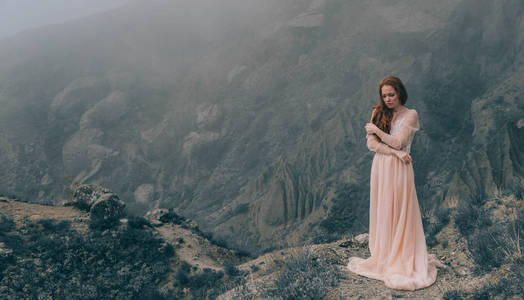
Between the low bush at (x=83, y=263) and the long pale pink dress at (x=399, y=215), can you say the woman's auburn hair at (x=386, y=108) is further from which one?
the low bush at (x=83, y=263)

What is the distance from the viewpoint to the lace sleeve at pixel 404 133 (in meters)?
3.57

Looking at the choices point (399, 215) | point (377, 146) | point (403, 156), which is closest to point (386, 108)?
point (377, 146)

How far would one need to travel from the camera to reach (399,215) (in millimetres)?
3836

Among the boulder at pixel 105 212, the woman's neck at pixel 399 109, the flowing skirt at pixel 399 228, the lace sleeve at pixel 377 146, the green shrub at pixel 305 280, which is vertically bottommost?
the boulder at pixel 105 212

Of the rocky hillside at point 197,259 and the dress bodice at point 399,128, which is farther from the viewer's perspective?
the rocky hillside at point 197,259

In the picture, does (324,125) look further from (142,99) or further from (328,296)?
(328,296)

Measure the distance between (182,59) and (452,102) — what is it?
30.6 meters

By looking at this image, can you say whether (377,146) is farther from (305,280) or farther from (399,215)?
(305,280)

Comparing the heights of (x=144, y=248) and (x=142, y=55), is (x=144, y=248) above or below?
below

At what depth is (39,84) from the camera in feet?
121

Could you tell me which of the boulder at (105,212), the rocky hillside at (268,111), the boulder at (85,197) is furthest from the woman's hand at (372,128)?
the rocky hillside at (268,111)

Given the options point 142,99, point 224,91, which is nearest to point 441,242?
point 224,91

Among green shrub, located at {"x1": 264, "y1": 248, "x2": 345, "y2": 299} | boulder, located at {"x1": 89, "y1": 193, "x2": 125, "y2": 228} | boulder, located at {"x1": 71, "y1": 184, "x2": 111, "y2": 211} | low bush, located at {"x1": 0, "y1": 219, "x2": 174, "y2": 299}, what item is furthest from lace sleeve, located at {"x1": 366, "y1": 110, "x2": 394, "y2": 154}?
boulder, located at {"x1": 71, "y1": 184, "x2": 111, "y2": 211}

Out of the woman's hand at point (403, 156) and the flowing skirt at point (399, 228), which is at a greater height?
the woman's hand at point (403, 156)
